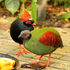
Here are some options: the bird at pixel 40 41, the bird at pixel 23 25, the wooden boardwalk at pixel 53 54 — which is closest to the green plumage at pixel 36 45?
the bird at pixel 40 41

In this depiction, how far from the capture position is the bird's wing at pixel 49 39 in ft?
14.4

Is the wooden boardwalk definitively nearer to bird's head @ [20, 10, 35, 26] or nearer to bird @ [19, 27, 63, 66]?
bird @ [19, 27, 63, 66]

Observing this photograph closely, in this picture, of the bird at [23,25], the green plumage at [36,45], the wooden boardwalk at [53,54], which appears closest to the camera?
the green plumage at [36,45]

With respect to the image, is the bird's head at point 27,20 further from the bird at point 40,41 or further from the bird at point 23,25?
the bird at point 40,41

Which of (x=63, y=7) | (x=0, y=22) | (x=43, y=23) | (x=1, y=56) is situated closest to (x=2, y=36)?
(x=0, y=22)

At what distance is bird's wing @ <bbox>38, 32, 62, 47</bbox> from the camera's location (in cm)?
438

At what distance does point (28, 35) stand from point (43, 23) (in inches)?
165

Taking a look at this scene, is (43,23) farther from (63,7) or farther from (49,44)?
(49,44)

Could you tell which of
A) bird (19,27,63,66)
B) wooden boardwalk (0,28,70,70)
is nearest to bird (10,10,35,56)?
wooden boardwalk (0,28,70,70)

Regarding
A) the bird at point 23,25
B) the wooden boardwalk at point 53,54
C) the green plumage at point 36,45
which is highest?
the bird at point 23,25

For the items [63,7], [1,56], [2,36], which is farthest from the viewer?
[63,7]

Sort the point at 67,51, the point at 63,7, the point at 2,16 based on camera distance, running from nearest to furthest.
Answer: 1. the point at 67,51
2. the point at 2,16
3. the point at 63,7

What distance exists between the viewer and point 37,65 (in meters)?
4.59

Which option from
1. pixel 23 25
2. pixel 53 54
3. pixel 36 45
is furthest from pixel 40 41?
pixel 53 54
